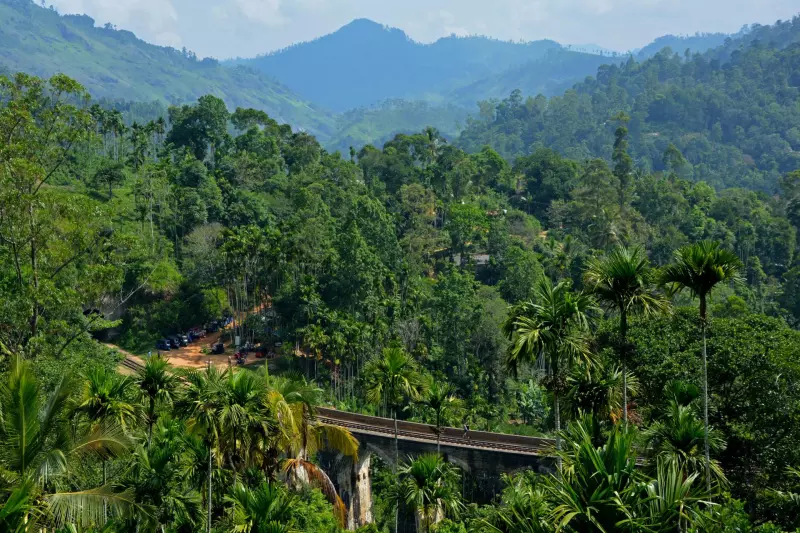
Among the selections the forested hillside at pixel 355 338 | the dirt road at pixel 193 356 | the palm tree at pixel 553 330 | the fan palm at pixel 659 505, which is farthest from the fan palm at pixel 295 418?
the dirt road at pixel 193 356

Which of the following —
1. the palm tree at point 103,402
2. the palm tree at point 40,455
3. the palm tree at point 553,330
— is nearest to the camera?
the palm tree at point 40,455

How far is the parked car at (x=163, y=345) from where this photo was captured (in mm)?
51719

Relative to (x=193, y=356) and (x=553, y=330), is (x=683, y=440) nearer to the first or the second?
(x=553, y=330)

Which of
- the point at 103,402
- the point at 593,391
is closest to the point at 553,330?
the point at 593,391

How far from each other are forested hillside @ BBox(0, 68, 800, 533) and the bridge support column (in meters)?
0.55

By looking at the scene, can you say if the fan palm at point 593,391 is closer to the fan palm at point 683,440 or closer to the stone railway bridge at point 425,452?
the fan palm at point 683,440

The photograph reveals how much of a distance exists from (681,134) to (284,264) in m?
147

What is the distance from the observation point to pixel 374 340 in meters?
45.6

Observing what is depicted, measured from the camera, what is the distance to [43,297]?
22656 mm

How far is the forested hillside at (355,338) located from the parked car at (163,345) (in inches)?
20.2

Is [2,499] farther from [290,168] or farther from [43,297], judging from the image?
[290,168]

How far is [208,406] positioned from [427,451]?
1765 centimetres

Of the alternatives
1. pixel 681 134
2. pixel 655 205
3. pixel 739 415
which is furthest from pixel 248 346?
pixel 681 134

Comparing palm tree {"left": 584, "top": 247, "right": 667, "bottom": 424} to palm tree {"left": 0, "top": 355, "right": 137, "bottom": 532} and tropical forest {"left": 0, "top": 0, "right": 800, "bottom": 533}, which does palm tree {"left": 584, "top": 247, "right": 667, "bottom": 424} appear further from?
palm tree {"left": 0, "top": 355, "right": 137, "bottom": 532}
